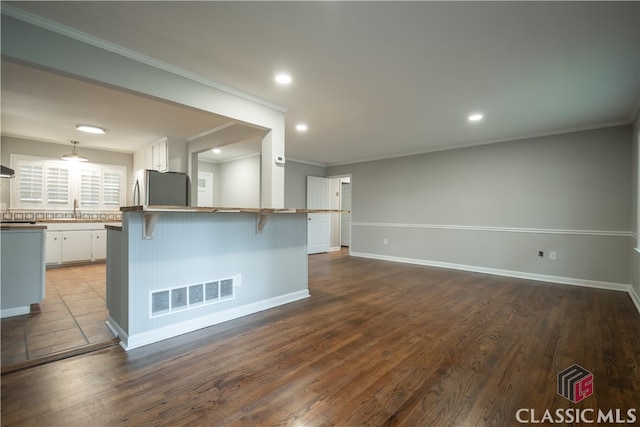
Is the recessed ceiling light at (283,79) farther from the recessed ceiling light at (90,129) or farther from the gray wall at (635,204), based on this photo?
the gray wall at (635,204)

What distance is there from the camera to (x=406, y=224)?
627 centimetres

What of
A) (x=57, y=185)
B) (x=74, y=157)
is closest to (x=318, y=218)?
(x=74, y=157)

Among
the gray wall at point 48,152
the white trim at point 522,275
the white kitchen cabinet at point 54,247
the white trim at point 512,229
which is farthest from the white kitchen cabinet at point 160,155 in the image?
the white trim at point 522,275

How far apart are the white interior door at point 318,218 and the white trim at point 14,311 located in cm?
505

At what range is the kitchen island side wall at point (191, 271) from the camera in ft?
7.68

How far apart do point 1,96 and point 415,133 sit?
5508mm

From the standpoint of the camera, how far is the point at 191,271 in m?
2.66

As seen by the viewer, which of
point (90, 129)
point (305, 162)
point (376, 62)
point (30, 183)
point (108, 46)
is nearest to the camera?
point (108, 46)

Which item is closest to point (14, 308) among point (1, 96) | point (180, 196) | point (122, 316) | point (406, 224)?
point (122, 316)

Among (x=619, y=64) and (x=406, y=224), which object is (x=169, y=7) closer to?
(x=619, y=64)

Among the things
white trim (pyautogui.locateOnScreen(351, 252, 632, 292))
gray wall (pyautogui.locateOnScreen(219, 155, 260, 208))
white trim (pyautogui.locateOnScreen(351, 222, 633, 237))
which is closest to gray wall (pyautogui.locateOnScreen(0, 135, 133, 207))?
gray wall (pyautogui.locateOnScreen(219, 155, 260, 208))

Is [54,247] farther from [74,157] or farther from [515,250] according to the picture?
[515,250]

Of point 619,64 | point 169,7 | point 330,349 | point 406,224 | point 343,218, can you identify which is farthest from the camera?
point 343,218

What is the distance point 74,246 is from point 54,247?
283 millimetres
